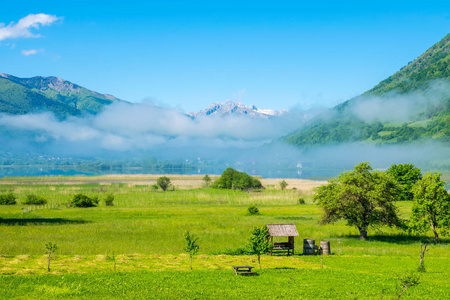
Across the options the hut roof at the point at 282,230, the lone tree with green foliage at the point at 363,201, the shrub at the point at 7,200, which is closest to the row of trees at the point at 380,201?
the lone tree with green foliage at the point at 363,201

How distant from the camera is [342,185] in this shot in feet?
211

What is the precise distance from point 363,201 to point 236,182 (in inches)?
4607

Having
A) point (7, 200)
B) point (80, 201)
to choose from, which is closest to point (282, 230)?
point (80, 201)

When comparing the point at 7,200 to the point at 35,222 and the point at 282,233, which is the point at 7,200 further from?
the point at 282,233

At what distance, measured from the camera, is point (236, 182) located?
178 metres

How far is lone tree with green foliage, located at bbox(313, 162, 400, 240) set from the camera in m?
60.8

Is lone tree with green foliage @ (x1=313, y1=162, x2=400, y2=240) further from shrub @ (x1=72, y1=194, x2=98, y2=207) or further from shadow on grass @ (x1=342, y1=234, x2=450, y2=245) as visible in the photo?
shrub @ (x1=72, y1=194, x2=98, y2=207)

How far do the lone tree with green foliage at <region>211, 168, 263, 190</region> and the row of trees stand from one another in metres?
111

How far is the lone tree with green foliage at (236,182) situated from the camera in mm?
176750

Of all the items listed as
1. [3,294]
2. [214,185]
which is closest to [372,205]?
Result: [3,294]

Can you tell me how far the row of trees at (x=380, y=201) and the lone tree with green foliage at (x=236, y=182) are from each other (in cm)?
11076

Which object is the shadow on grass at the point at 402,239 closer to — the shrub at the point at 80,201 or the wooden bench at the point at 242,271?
the wooden bench at the point at 242,271

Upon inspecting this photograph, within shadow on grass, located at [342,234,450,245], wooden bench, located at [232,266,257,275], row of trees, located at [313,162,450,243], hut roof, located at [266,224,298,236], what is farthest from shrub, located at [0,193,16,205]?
wooden bench, located at [232,266,257,275]

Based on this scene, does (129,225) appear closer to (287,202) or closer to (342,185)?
(342,185)
